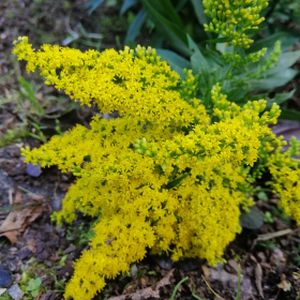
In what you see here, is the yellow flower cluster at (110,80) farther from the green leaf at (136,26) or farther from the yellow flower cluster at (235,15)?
the green leaf at (136,26)

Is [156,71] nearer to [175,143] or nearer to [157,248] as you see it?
[175,143]

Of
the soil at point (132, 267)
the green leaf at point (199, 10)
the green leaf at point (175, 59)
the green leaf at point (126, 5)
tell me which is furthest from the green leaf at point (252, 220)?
the green leaf at point (126, 5)

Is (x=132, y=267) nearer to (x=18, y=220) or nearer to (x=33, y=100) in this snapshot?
(x=18, y=220)

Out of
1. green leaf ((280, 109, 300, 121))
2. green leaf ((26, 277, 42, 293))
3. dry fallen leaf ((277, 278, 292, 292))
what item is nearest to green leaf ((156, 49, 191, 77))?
green leaf ((280, 109, 300, 121))

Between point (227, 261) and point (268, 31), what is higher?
point (268, 31)

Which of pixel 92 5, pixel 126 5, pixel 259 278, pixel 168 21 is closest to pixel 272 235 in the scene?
pixel 259 278

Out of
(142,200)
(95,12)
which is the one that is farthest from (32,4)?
(142,200)

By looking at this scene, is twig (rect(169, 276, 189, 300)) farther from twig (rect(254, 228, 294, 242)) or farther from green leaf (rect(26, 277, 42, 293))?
green leaf (rect(26, 277, 42, 293))
